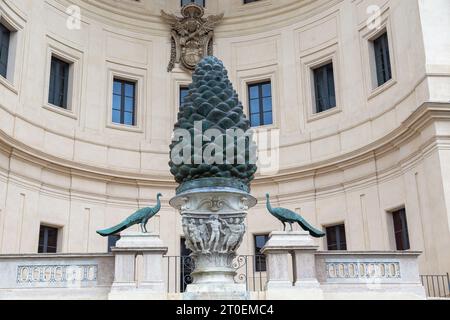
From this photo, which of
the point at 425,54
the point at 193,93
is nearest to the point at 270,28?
the point at 425,54

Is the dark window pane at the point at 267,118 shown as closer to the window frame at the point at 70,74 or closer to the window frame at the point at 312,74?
the window frame at the point at 312,74

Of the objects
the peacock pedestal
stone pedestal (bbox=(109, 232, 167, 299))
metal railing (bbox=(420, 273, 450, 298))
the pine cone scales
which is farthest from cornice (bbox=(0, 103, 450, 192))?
the peacock pedestal

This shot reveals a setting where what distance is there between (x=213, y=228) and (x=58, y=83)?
12898 mm

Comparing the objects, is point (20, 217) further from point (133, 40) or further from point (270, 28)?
point (270, 28)

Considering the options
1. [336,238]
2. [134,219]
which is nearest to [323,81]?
[336,238]

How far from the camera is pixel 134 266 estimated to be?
9.74 metres

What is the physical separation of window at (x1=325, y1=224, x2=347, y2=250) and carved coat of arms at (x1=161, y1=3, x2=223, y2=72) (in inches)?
317

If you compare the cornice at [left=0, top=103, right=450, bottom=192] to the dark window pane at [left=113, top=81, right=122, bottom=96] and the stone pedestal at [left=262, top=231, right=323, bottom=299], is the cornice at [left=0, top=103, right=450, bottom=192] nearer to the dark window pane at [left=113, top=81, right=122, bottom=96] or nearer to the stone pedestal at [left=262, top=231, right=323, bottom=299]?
the dark window pane at [left=113, top=81, right=122, bottom=96]

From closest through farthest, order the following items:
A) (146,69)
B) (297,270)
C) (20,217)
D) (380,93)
Result: (297,270)
(20,217)
(380,93)
(146,69)

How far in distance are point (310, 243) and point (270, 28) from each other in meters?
13.3

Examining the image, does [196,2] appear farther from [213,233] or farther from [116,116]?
[213,233]

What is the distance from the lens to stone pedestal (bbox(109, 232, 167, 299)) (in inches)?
379

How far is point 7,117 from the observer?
17.1m

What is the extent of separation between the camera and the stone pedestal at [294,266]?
9.48 metres
